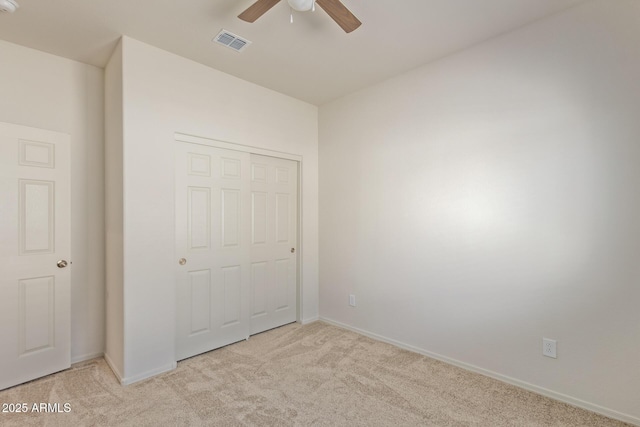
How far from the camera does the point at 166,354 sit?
8.66ft

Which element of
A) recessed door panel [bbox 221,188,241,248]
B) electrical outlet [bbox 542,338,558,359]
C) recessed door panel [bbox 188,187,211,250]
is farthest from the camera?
recessed door panel [bbox 221,188,241,248]

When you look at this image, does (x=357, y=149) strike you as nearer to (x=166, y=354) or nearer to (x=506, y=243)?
(x=506, y=243)


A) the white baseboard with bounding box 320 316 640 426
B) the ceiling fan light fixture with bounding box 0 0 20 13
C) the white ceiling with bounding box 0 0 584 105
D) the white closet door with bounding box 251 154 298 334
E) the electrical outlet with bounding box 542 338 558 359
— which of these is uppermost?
the white ceiling with bounding box 0 0 584 105

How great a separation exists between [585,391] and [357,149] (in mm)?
2774

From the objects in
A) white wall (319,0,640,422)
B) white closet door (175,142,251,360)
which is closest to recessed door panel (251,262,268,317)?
white closet door (175,142,251,360)

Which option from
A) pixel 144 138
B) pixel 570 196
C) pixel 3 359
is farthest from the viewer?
pixel 144 138

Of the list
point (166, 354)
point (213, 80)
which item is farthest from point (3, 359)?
point (213, 80)

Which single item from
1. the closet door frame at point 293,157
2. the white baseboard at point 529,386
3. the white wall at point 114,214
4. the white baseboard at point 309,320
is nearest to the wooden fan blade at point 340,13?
the closet door frame at point 293,157

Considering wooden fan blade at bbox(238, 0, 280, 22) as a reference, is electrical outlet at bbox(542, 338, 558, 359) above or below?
below

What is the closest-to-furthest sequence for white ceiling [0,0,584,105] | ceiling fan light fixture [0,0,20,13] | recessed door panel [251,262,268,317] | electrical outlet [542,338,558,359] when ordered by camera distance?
ceiling fan light fixture [0,0,20,13], white ceiling [0,0,584,105], electrical outlet [542,338,558,359], recessed door panel [251,262,268,317]

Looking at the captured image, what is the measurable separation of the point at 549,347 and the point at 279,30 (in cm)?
309

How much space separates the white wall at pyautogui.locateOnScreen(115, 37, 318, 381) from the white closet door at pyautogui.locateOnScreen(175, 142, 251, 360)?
0.49 ft

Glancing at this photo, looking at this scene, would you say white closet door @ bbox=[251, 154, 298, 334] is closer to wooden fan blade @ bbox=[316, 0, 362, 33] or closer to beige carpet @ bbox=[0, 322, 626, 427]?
Result: beige carpet @ bbox=[0, 322, 626, 427]

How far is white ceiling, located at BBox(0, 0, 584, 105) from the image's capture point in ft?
6.98
